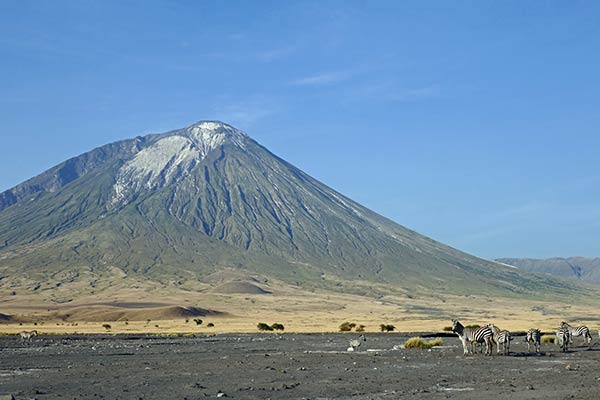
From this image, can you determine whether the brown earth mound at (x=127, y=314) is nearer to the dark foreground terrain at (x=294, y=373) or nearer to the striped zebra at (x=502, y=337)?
the dark foreground terrain at (x=294, y=373)

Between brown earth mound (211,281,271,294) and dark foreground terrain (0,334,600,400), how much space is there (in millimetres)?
110971

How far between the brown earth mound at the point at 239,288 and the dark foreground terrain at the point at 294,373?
111 metres

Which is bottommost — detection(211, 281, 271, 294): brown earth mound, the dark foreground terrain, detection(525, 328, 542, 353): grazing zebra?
the dark foreground terrain

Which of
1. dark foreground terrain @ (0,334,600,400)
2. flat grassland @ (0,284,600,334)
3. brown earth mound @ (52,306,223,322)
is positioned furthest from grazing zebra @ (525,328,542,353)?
brown earth mound @ (52,306,223,322)

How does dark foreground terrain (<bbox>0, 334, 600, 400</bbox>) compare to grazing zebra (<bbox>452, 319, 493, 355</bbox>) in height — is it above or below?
below

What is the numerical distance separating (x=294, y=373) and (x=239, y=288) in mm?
128259

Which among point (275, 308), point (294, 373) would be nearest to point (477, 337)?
point (294, 373)

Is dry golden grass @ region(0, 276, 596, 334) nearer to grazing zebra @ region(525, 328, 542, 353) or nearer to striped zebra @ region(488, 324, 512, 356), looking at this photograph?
grazing zebra @ region(525, 328, 542, 353)

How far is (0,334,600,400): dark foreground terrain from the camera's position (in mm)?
21172

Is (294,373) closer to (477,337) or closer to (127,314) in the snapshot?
(477,337)

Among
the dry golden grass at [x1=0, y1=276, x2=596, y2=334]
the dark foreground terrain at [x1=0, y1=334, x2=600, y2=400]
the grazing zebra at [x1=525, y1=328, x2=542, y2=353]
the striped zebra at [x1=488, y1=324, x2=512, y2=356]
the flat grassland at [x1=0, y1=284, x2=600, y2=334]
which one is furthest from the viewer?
the dry golden grass at [x1=0, y1=276, x2=596, y2=334]

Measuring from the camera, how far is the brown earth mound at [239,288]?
151 metres

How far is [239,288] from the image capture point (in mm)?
153375

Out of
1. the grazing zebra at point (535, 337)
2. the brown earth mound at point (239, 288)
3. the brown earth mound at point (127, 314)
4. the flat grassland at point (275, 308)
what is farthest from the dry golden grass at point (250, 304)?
the grazing zebra at point (535, 337)
